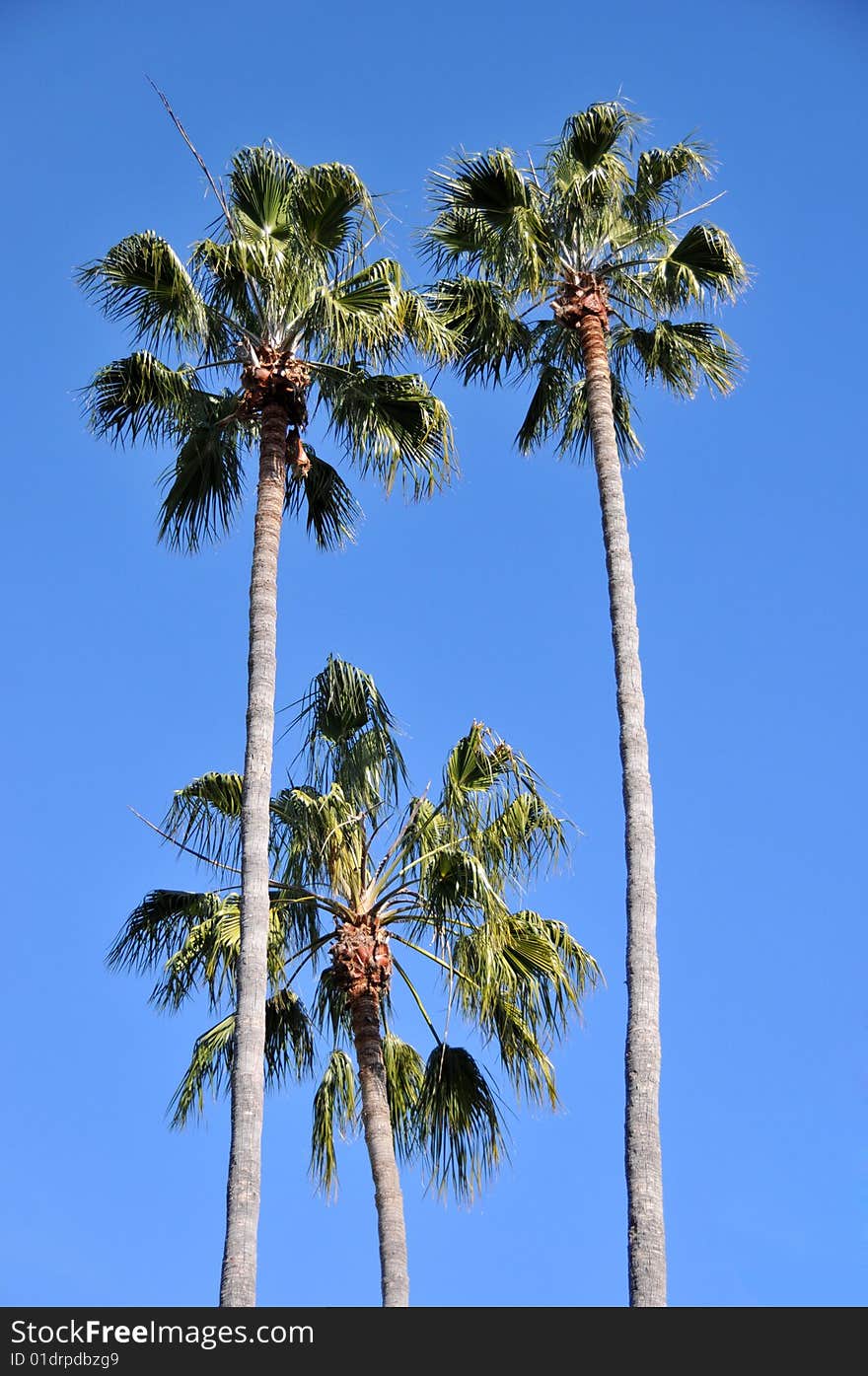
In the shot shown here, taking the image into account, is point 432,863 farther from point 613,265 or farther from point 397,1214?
point 613,265

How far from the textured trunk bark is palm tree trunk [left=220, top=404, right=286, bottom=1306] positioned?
2.13 metres

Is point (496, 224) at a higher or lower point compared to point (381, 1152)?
higher

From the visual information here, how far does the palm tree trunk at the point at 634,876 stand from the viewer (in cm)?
1305

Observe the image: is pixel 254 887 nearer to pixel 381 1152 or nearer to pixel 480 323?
pixel 381 1152

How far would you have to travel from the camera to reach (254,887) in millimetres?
14570

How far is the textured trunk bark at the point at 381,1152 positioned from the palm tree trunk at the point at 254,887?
6.98 feet

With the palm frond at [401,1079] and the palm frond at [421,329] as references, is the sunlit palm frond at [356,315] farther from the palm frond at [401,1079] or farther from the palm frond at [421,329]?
the palm frond at [401,1079]

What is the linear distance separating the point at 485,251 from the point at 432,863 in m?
6.71

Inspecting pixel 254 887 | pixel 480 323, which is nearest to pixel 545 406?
pixel 480 323

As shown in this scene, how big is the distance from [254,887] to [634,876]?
129 inches

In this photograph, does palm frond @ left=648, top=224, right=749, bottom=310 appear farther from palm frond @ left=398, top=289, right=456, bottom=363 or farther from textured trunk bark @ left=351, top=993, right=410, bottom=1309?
textured trunk bark @ left=351, top=993, right=410, bottom=1309
